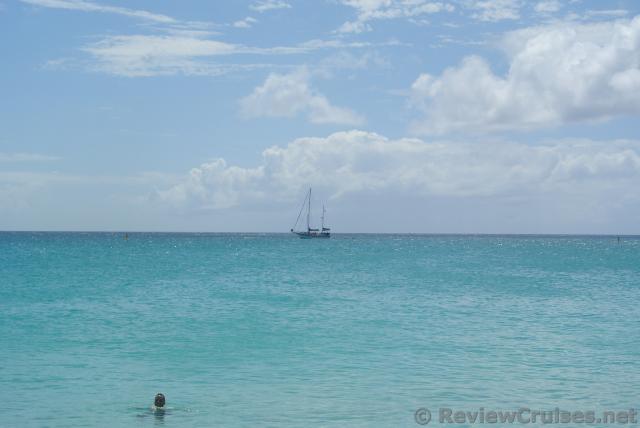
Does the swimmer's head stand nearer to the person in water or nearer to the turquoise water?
the person in water

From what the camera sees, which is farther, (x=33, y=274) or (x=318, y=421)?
(x=33, y=274)

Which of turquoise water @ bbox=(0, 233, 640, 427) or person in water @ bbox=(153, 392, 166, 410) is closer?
person in water @ bbox=(153, 392, 166, 410)

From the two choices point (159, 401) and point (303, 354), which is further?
point (303, 354)

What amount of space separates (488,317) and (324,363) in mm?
17839

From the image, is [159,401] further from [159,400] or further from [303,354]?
[303,354]

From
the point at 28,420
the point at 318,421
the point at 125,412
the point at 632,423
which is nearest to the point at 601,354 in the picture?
the point at 632,423

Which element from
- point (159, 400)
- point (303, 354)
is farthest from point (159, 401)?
point (303, 354)

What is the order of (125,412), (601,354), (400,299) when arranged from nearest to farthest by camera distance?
(125,412) < (601,354) < (400,299)

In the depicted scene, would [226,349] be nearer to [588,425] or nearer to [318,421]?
[318,421]

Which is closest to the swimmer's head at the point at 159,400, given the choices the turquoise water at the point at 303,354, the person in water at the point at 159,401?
the person in water at the point at 159,401

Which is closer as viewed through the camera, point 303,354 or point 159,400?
point 159,400

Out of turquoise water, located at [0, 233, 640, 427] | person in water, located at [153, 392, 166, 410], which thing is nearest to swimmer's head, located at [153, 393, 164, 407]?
person in water, located at [153, 392, 166, 410]

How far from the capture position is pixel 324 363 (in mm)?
27781

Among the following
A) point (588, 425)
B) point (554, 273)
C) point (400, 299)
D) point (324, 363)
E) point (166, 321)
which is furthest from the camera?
point (554, 273)
